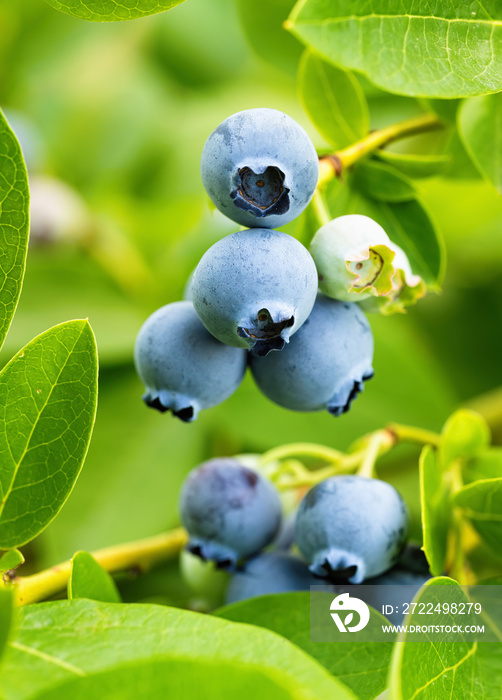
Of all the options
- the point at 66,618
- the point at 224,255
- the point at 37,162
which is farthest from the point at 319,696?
the point at 37,162

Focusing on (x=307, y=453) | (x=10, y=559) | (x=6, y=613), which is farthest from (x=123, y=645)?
(x=307, y=453)

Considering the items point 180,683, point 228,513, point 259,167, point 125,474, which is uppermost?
point 259,167

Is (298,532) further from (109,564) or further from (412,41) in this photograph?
(412,41)

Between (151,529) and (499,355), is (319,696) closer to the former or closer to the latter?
(151,529)

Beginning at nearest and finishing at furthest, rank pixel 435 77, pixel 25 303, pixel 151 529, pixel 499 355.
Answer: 1. pixel 435 77
2. pixel 151 529
3. pixel 25 303
4. pixel 499 355

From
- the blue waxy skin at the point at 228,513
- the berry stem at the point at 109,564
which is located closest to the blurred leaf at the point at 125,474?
the berry stem at the point at 109,564

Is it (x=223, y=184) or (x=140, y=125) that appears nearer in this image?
(x=223, y=184)
